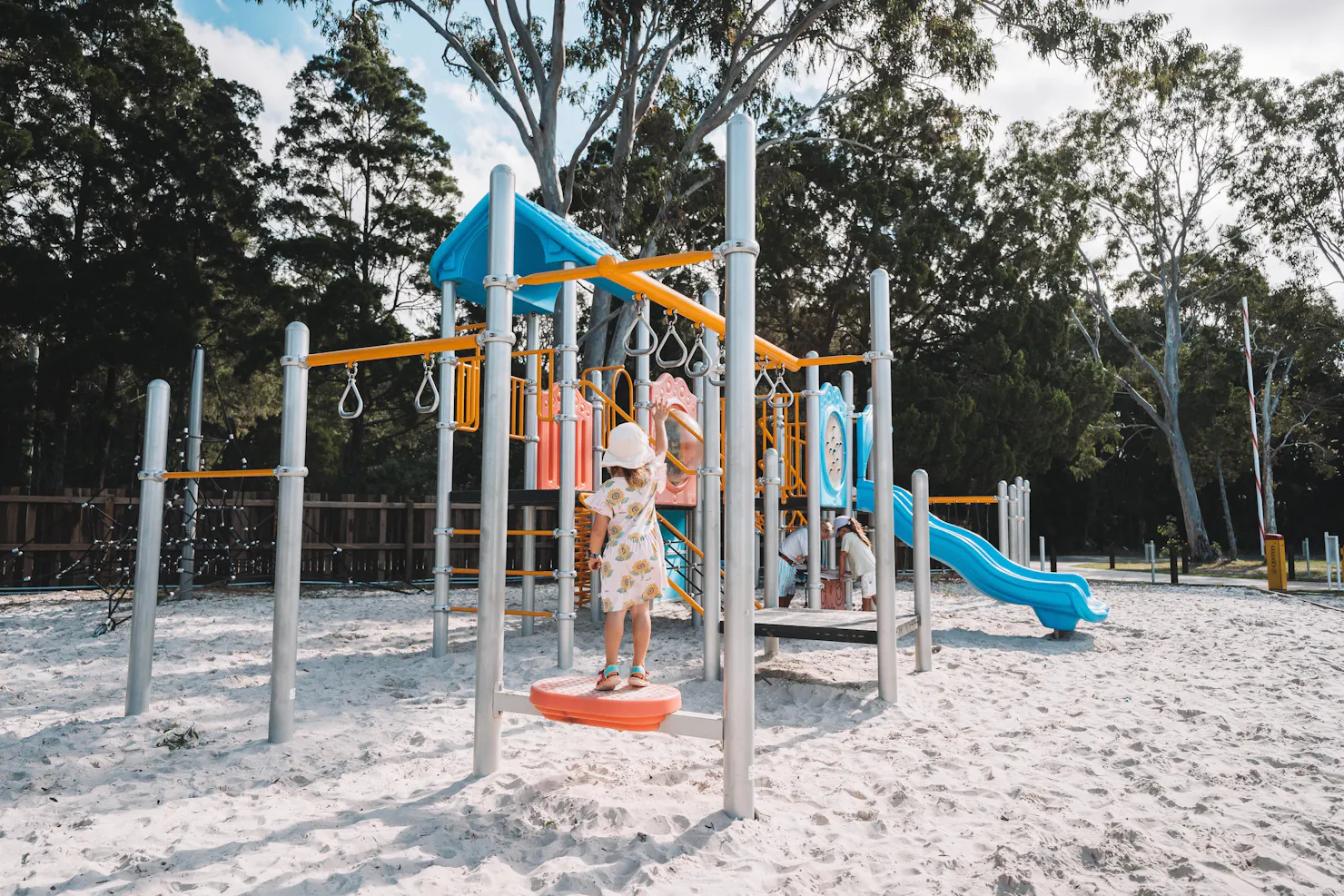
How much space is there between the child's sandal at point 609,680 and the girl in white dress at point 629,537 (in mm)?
100

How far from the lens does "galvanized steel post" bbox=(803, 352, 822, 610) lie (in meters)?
6.84

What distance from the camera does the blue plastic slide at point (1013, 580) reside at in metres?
8.38

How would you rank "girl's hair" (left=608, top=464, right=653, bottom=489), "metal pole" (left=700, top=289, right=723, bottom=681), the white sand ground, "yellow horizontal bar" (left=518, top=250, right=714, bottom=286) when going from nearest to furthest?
1. the white sand ground
2. "yellow horizontal bar" (left=518, top=250, right=714, bottom=286)
3. "girl's hair" (left=608, top=464, right=653, bottom=489)
4. "metal pole" (left=700, top=289, right=723, bottom=681)

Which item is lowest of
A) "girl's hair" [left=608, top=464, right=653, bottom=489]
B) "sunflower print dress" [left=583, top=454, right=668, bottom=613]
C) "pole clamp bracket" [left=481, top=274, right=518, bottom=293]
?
"sunflower print dress" [left=583, top=454, right=668, bottom=613]

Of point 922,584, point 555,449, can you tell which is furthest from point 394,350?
point 555,449

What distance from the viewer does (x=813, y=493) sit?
6914 millimetres

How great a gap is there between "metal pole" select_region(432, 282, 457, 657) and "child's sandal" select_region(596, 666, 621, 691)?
369cm

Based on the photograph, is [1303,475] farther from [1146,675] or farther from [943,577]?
[1146,675]

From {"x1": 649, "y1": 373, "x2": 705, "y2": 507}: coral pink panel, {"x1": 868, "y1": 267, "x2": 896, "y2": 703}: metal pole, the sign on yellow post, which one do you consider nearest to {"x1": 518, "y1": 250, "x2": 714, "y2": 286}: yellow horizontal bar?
{"x1": 868, "y1": 267, "x2": 896, "y2": 703}: metal pole

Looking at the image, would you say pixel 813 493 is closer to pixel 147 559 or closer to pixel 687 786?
pixel 687 786

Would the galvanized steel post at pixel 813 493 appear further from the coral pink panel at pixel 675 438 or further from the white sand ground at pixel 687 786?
the coral pink panel at pixel 675 438

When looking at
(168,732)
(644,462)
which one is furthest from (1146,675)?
(168,732)

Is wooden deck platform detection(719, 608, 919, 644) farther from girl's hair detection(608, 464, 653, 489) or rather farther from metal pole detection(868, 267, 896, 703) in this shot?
girl's hair detection(608, 464, 653, 489)

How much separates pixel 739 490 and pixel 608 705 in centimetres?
92
